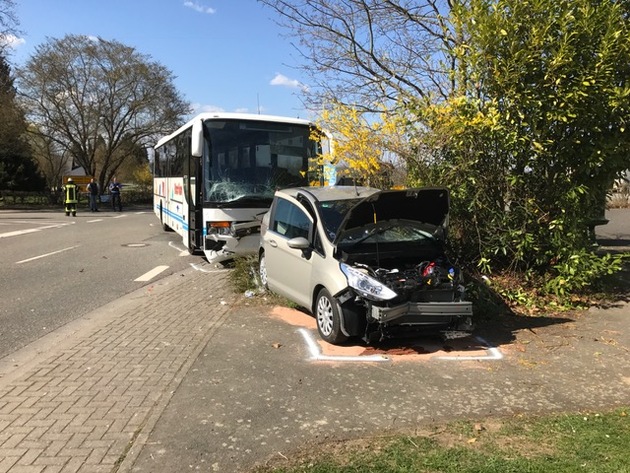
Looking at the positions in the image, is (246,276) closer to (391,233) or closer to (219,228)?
(219,228)

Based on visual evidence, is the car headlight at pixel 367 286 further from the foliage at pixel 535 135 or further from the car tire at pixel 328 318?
the foliage at pixel 535 135

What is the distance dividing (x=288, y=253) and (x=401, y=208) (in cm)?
165

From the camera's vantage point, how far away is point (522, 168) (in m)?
7.25

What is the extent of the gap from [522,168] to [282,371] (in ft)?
14.4

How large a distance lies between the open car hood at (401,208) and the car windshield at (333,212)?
0.18m

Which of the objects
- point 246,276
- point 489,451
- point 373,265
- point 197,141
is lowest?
point 489,451

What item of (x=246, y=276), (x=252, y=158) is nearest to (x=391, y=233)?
(x=246, y=276)

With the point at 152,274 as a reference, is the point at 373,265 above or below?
above

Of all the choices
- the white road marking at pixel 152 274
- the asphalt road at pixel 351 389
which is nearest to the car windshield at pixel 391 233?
the asphalt road at pixel 351 389

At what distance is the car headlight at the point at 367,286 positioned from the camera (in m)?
5.37

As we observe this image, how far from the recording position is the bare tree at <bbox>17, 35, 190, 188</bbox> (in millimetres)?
36844

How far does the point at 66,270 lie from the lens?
35.9 ft

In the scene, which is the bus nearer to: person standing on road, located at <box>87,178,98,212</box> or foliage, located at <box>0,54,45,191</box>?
person standing on road, located at <box>87,178,98,212</box>

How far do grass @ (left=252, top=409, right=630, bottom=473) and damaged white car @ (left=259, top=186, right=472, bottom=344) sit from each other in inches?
64.8
